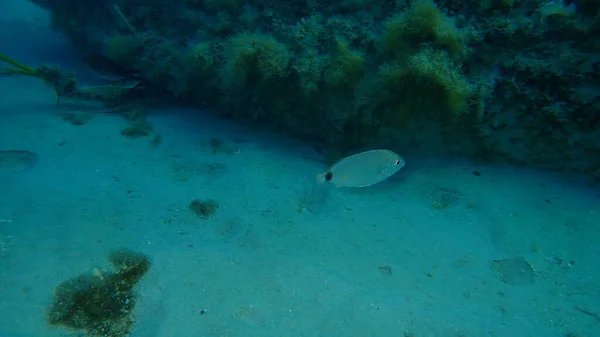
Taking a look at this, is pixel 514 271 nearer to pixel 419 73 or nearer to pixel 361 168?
pixel 361 168

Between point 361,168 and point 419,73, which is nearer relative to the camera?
point 361,168

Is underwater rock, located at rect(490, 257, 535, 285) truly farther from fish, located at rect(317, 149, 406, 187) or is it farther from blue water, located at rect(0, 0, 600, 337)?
fish, located at rect(317, 149, 406, 187)

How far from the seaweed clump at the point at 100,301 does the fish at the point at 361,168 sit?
1.78 metres

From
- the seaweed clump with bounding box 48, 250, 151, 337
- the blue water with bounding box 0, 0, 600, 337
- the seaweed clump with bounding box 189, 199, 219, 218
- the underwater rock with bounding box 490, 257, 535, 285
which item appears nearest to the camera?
the seaweed clump with bounding box 48, 250, 151, 337

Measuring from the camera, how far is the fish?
2945 mm

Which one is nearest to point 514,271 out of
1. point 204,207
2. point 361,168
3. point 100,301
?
point 361,168

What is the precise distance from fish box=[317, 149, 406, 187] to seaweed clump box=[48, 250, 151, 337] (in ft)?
5.83

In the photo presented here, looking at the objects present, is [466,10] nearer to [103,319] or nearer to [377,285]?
[377,285]

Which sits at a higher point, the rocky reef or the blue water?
the rocky reef

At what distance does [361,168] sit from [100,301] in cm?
232

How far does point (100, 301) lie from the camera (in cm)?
248

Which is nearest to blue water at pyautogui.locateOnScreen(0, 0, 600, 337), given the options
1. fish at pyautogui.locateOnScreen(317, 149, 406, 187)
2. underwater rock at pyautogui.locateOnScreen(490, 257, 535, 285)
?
underwater rock at pyautogui.locateOnScreen(490, 257, 535, 285)

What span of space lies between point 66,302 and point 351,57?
345 centimetres

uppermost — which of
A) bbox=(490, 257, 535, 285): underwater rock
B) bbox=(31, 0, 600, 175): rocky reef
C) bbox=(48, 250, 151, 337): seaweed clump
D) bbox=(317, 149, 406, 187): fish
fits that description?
bbox=(31, 0, 600, 175): rocky reef
